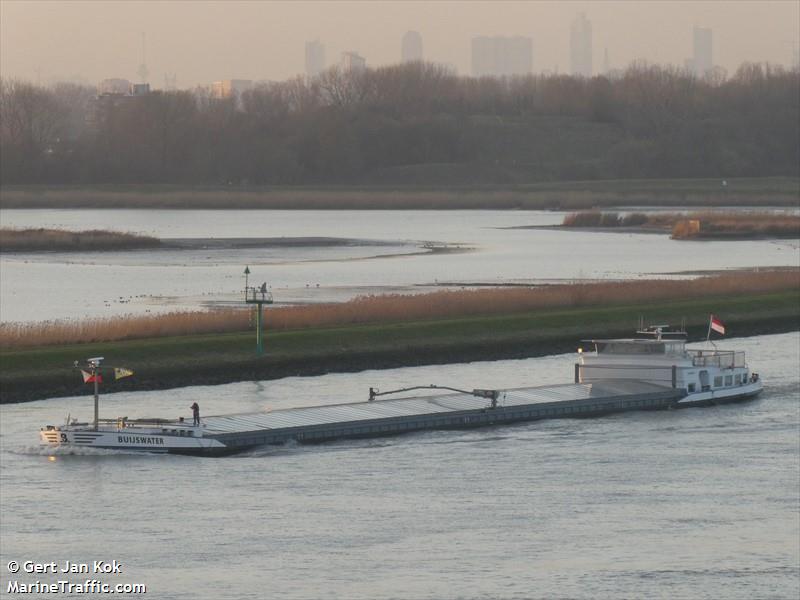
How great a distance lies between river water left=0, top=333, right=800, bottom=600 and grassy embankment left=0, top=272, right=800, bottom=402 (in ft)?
14.0

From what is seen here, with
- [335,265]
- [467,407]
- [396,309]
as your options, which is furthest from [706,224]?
[467,407]

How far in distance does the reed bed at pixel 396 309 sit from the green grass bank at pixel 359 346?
1.42m

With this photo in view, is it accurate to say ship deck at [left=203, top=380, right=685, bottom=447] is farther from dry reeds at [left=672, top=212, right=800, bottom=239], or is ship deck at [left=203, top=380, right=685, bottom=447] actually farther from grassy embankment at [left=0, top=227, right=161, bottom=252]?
dry reeds at [left=672, top=212, right=800, bottom=239]

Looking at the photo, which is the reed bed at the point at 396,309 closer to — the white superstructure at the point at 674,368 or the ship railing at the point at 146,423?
the white superstructure at the point at 674,368

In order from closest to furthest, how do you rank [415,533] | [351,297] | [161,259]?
[415,533]
[351,297]
[161,259]

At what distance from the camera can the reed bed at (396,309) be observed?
65.5m

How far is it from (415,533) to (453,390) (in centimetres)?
1949

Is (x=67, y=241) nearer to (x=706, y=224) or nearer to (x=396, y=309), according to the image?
(x=706, y=224)

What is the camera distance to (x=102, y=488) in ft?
143

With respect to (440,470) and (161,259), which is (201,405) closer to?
(440,470)

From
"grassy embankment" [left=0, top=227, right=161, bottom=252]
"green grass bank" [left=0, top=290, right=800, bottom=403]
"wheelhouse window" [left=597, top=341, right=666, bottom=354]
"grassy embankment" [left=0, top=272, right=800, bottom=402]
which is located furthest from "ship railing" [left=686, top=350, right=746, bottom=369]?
"grassy embankment" [left=0, top=227, right=161, bottom=252]

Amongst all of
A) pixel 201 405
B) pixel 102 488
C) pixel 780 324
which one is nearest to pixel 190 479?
pixel 102 488

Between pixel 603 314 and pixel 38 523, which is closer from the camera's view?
pixel 38 523

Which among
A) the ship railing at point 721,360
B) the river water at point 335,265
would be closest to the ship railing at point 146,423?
the ship railing at point 721,360
